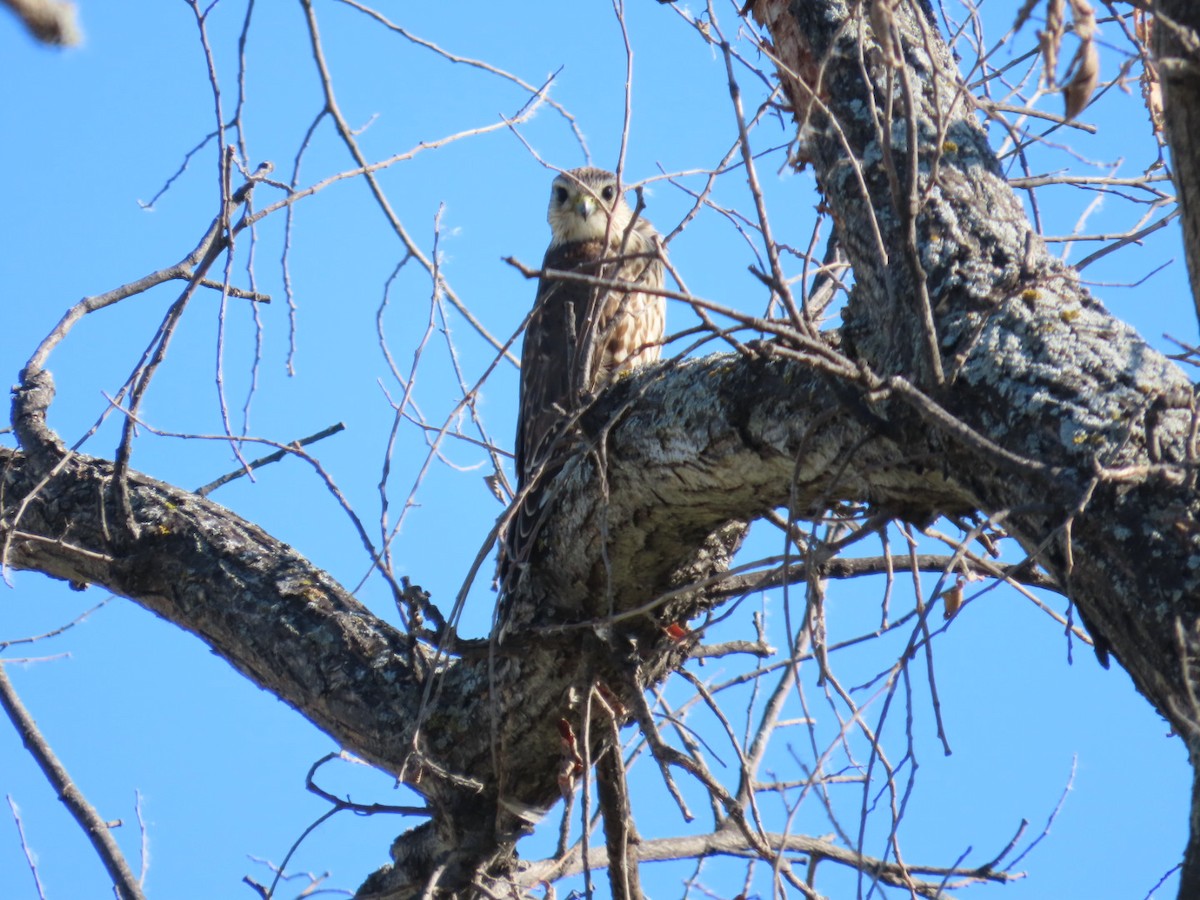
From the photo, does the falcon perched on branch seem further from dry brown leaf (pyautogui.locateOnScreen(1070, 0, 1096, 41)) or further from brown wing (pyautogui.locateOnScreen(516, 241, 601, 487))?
dry brown leaf (pyautogui.locateOnScreen(1070, 0, 1096, 41))

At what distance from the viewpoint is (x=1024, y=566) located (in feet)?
6.13

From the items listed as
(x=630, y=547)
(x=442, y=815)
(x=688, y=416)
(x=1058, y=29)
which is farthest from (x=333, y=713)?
(x=1058, y=29)

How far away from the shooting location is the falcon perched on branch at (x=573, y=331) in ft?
9.02

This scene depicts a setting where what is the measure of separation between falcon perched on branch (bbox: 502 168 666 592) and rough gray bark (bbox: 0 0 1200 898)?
0.39 ft

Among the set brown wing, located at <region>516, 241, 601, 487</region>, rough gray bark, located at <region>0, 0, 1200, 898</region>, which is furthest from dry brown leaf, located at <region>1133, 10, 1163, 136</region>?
brown wing, located at <region>516, 241, 601, 487</region>

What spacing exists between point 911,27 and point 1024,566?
53.2 inches

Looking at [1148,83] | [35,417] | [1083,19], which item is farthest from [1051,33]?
[35,417]

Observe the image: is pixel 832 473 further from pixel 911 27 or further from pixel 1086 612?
pixel 911 27

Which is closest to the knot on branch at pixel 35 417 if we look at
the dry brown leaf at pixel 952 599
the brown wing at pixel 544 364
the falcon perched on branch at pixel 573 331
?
the falcon perched on branch at pixel 573 331

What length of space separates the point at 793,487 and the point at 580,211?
4210 mm

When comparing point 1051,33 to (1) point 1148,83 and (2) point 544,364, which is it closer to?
(1) point 1148,83

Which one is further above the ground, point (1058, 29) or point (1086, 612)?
point (1058, 29)

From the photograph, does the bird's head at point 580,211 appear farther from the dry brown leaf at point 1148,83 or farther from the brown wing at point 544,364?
the dry brown leaf at point 1148,83

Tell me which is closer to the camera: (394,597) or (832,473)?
(832,473)
